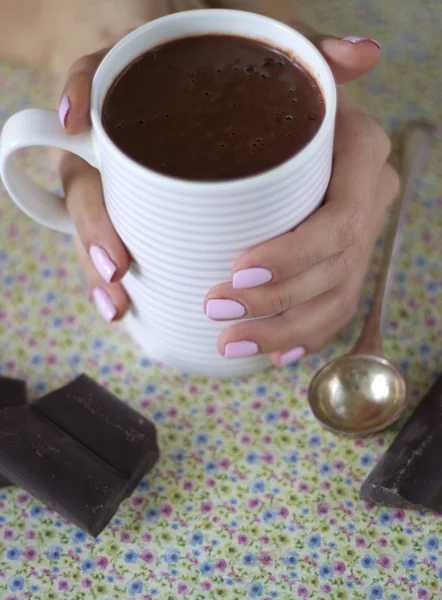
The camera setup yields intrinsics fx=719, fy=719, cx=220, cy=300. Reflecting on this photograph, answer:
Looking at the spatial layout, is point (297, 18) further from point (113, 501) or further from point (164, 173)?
point (113, 501)

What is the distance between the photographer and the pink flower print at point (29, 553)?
2.45ft

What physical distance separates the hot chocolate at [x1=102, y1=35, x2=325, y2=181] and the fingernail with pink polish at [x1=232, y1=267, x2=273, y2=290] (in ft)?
0.28

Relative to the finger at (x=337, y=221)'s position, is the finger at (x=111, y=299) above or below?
below

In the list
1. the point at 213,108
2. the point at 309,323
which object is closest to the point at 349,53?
the point at 213,108

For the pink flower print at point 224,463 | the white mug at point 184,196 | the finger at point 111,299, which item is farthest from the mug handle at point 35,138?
the pink flower print at point 224,463

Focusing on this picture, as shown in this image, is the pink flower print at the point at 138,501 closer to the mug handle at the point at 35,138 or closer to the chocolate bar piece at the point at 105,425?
the chocolate bar piece at the point at 105,425

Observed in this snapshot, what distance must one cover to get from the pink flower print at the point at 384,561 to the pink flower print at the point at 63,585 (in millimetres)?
318

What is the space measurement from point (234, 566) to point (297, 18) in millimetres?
682

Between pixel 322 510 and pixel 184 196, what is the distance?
1.28ft

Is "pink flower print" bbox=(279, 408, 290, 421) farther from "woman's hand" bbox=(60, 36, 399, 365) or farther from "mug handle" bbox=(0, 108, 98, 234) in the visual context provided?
"mug handle" bbox=(0, 108, 98, 234)

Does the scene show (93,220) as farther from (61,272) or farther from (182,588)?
(182,588)

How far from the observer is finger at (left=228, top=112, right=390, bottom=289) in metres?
0.64

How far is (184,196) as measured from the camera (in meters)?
0.57

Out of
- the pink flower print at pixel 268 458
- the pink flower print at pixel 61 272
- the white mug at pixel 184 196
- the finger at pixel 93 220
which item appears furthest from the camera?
the pink flower print at pixel 61 272
